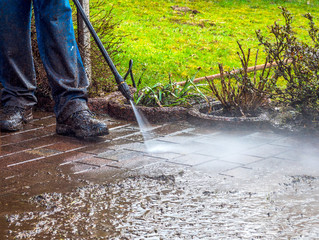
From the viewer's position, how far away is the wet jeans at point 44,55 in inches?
178

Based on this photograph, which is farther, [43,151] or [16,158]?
[43,151]

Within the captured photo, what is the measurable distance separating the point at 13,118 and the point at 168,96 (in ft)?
5.17

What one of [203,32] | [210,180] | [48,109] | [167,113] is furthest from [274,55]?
[203,32]

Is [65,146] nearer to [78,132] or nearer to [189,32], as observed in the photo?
[78,132]

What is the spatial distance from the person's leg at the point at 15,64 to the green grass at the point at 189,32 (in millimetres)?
1234

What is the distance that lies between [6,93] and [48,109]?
0.64 m

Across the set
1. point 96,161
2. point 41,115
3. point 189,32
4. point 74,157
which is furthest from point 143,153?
point 189,32

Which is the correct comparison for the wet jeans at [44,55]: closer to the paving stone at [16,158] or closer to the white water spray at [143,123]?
the white water spray at [143,123]

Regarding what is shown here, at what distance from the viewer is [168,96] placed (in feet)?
18.2

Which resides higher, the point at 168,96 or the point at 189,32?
the point at 189,32

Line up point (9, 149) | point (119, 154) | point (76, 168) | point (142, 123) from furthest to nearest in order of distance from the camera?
point (142, 123)
point (9, 149)
point (119, 154)
point (76, 168)

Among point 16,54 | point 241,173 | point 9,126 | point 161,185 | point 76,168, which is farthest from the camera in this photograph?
point 16,54

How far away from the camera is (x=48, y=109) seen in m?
5.55

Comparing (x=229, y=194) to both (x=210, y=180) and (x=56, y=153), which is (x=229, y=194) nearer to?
(x=210, y=180)
